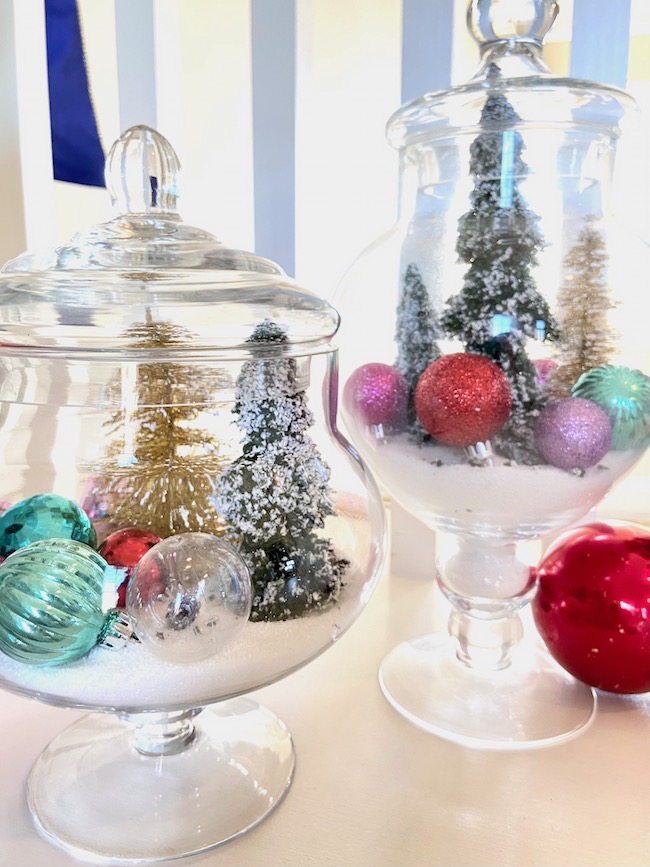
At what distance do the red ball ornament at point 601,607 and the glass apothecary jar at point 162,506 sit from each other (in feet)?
0.50

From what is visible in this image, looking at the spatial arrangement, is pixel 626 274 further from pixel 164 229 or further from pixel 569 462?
pixel 164 229

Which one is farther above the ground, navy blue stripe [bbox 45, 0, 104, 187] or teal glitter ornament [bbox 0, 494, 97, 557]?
navy blue stripe [bbox 45, 0, 104, 187]

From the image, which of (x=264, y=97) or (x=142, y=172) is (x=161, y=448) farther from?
(x=264, y=97)

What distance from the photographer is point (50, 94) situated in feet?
2.42

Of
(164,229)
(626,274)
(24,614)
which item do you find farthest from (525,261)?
(24,614)

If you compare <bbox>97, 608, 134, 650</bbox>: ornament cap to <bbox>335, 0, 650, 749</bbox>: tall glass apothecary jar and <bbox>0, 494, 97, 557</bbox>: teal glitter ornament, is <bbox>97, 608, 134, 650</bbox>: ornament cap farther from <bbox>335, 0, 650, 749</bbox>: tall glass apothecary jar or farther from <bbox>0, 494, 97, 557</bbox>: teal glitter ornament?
<bbox>335, 0, 650, 749</bbox>: tall glass apothecary jar

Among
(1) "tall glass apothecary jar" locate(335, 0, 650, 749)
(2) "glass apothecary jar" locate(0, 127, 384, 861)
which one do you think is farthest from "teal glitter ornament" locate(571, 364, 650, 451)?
(2) "glass apothecary jar" locate(0, 127, 384, 861)

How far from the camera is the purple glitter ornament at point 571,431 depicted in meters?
0.39

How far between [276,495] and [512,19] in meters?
0.32

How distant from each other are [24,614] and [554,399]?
0.92 feet

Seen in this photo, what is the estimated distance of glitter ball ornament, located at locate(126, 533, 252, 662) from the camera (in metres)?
0.29

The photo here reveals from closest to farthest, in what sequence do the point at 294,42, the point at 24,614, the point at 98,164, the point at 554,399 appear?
the point at 24,614 < the point at 554,399 < the point at 294,42 < the point at 98,164

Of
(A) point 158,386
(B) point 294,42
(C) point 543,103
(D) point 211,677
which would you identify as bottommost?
(D) point 211,677

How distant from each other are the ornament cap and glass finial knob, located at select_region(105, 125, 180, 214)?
225 mm
